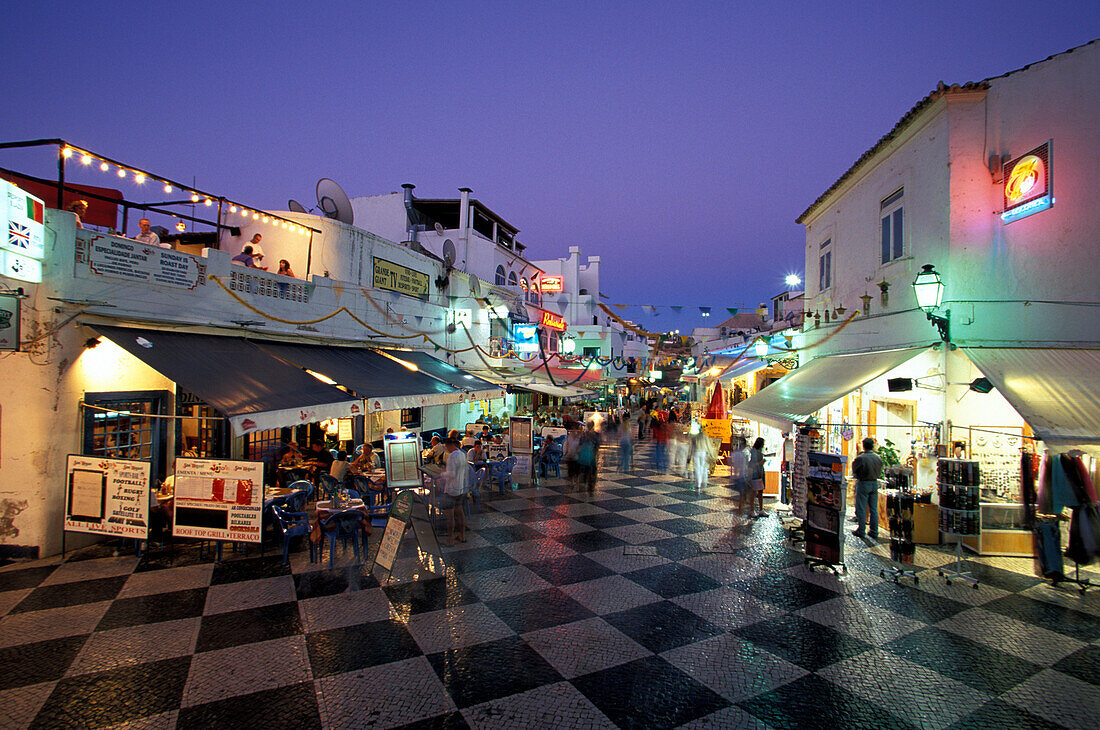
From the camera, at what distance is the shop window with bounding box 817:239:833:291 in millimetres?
15680

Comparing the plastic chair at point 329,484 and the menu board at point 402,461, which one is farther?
the menu board at point 402,461

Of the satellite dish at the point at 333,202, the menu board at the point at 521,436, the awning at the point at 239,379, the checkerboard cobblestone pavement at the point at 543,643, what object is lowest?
the checkerboard cobblestone pavement at the point at 543,643

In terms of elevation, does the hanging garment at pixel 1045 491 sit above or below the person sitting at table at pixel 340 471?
above

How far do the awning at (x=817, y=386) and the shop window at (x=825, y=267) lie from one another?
2639mm

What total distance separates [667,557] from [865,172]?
11140 millimetres

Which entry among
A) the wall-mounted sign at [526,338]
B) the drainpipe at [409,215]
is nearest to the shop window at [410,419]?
the wall-mounted sign at [526,338]

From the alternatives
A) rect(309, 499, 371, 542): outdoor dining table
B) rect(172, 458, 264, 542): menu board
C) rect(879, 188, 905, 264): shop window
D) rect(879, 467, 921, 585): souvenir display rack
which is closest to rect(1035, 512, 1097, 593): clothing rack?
rect(879, 467, 921, 585): souvenir display rack

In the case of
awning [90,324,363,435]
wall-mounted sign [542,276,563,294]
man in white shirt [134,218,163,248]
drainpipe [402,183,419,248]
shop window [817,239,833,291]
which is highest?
drainpipe [402,183,419,248]

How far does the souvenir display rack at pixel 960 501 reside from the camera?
25.0 ft

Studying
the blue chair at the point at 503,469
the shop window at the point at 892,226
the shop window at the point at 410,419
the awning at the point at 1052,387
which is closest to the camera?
the awning at the point at 1052,387

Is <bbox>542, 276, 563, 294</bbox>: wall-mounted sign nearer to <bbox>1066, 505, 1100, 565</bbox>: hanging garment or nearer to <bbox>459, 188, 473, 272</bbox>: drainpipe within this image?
<bbox>459, 188, 473, 272</bbox>: drainpipe

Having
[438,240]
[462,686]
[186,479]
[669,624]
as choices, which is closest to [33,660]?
[186,479]

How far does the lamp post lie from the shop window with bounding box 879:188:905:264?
7.19 feet

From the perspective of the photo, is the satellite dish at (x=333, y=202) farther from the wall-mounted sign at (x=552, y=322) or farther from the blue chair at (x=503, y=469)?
the wall-mounted sign at (x=552, y=322)
